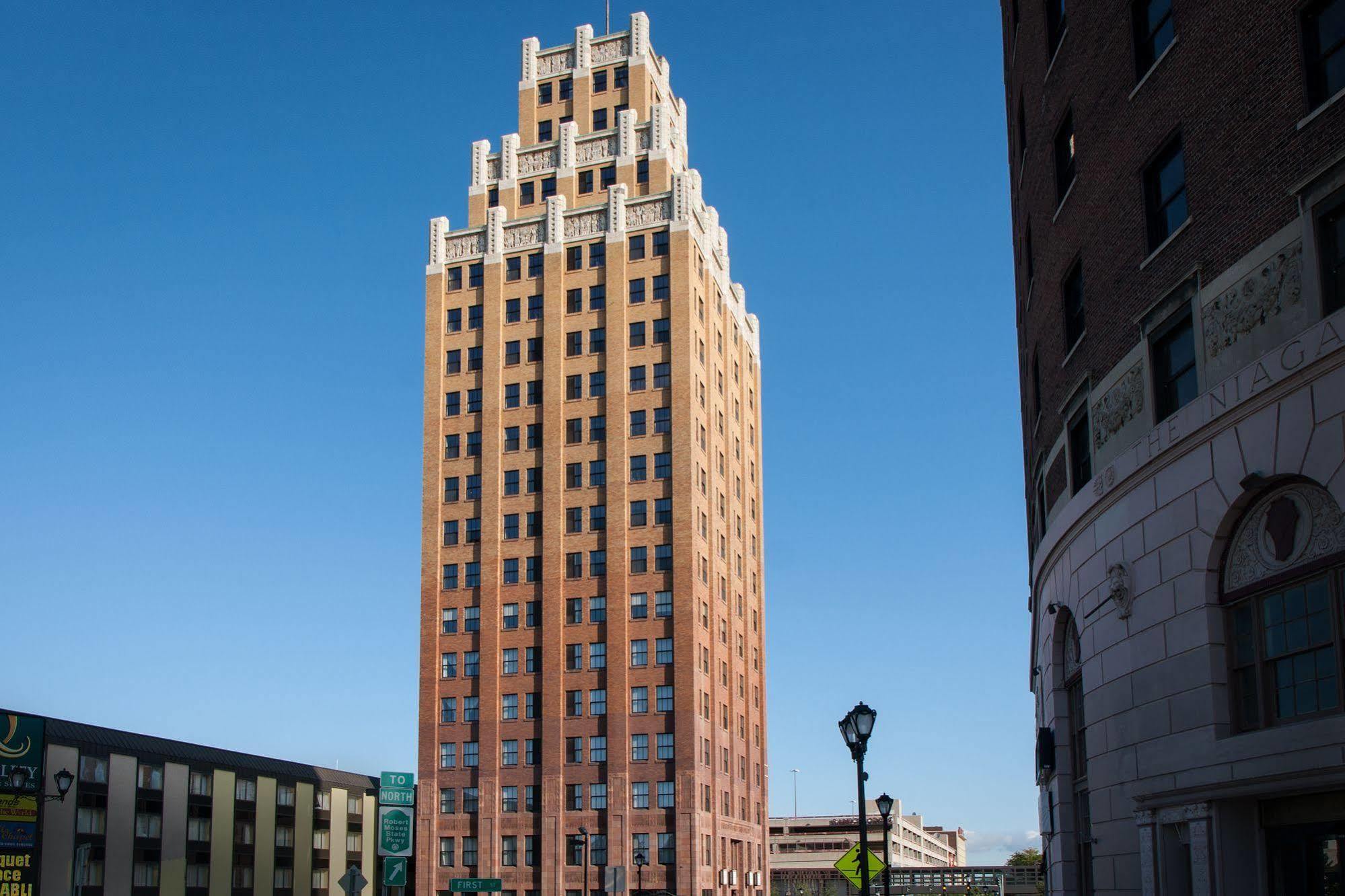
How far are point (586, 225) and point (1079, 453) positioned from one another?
6392cm

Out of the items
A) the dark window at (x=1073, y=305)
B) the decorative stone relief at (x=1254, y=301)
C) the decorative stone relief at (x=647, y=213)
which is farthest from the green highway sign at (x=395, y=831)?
the decorative stone relief at (x=647, y=213)

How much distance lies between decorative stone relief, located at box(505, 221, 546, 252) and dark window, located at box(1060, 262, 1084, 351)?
63.3 metres

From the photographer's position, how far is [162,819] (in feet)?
288

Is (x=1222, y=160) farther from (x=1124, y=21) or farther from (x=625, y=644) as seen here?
(x=625, y=644)

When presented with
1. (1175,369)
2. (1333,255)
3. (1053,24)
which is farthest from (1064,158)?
(1333,255)

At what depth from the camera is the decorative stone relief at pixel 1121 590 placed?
2267cm

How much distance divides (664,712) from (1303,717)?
207 ft

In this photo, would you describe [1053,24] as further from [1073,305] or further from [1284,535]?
[1284,535]

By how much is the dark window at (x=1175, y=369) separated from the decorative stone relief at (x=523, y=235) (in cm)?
6946

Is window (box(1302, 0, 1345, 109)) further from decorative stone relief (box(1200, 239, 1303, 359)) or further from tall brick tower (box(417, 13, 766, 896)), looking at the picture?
tall brick tower (box(417, 13, 766, 896))

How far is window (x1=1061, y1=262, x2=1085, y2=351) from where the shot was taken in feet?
92.1

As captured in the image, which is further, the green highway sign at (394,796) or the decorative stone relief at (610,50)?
the decorative stone relief at (610,50)

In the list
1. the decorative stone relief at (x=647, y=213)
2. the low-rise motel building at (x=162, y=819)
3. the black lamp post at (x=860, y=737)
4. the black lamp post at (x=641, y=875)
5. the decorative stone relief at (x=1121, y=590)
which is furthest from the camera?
the decorative stone relief at (x=647, y=213)

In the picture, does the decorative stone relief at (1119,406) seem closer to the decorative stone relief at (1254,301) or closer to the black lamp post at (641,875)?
the decorative stone relief at (1254,301)
